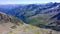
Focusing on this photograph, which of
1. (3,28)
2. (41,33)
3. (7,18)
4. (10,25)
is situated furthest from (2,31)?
(41,33)

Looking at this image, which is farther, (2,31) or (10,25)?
(10,25)

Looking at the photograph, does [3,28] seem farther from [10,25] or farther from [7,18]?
[7,18]

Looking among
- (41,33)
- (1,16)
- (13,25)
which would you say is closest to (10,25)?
(13,25)

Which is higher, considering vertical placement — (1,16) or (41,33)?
(1,16)

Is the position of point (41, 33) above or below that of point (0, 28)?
below

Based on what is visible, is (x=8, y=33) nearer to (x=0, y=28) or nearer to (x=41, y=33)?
(x=0, y=28)

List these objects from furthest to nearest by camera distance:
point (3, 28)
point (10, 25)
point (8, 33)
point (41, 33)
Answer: point (41, 33), point (10, 25), point (3, 28), point (8, 33)

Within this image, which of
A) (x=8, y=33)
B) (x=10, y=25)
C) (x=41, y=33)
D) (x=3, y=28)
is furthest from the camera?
(x=41, y=33)

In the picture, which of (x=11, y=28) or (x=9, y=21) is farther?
(x=9, y=21)

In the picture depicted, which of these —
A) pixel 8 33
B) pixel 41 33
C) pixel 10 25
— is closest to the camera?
pixel 8 33
